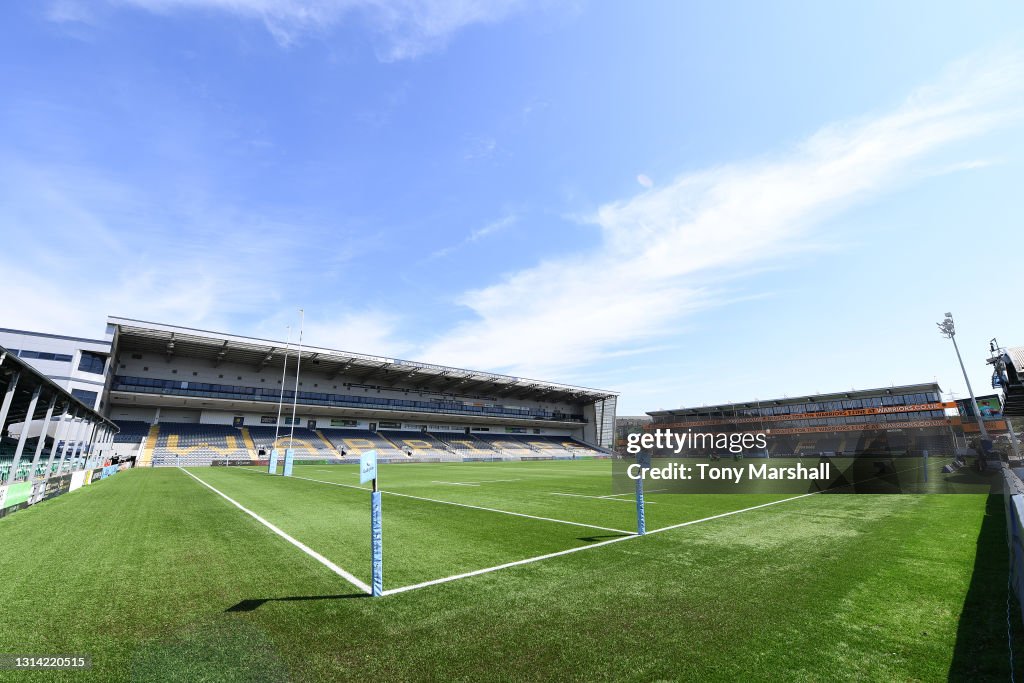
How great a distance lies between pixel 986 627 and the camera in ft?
13.4

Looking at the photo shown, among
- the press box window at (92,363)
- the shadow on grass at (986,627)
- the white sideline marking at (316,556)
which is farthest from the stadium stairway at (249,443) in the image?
the shadow on grass at (986,627)

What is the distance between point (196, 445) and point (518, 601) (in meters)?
53.7

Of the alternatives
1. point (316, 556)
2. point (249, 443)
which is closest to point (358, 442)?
point (249, 443)

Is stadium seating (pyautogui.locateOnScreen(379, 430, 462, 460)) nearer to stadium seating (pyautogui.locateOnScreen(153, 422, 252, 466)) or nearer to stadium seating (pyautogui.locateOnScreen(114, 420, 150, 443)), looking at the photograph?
stadium seating (pyautogui.locateOnScreen(153, 422, 252, 466))

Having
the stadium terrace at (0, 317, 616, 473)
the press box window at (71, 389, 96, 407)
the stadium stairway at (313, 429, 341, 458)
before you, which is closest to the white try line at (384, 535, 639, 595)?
the stadium terrace at (0, 317, 616, 473)

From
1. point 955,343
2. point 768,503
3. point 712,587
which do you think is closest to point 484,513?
point 712,587

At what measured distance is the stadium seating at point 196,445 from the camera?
42125mm

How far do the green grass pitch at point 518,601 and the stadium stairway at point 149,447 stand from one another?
39267 mm

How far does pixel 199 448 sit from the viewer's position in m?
44.6

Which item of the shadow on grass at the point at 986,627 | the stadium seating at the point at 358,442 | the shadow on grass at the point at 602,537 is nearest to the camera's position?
the shadow on grass at the point at 986,627

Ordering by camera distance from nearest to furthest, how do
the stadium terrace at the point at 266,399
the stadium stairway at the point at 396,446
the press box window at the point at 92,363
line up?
the press box window at the point at 92,363, the stadium terrace at the point at 266,399, the stadium stairway at the point at 396,446

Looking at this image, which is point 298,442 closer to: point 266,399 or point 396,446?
point 266,399

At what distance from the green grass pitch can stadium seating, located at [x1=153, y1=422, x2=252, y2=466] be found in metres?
39.2

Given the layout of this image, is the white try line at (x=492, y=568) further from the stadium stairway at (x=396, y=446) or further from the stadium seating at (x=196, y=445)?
the stadium stairway at (x=396, y=446)
